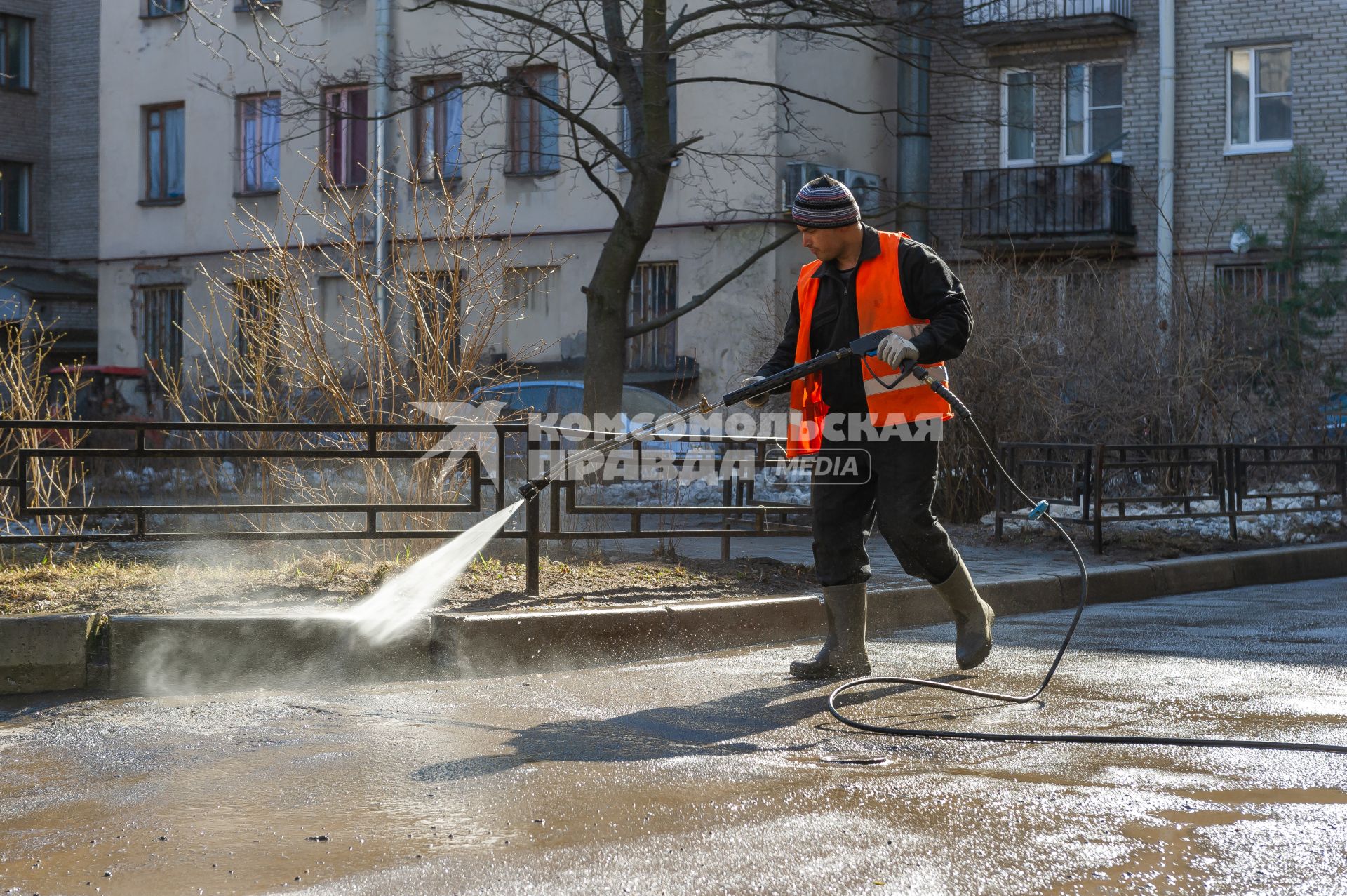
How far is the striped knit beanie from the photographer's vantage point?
5.68 metres

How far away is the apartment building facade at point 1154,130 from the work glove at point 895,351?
1673cm

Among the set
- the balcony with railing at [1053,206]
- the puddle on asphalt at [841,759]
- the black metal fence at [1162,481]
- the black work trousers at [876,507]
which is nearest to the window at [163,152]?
the balcony with railing at [1053,206]

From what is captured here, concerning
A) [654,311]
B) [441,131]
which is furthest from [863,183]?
[441,131]

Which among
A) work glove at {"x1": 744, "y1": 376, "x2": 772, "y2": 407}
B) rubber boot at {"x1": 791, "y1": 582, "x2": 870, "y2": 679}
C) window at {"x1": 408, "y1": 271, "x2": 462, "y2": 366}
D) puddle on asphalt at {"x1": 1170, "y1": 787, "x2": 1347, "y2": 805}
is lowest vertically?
puddle on asphalt at {"x1": 1170, "y1": 787, "x2": 1347, "y2": 805}

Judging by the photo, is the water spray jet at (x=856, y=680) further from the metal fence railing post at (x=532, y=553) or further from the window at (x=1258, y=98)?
the window at (x=1258, y=98)

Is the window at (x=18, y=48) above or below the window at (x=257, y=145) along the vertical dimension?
above

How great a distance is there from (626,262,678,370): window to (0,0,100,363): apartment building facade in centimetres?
1363

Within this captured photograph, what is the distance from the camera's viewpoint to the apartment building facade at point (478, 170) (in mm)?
21484

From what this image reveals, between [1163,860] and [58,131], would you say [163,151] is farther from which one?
[1163,860]

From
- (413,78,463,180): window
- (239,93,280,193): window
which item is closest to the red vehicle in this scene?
(239,93,280,193): window

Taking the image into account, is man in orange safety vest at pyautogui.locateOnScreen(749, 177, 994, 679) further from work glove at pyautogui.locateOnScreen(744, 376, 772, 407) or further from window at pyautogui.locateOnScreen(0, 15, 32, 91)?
window at pyautogui.locateOnScreen(0, 15, 32, 91)

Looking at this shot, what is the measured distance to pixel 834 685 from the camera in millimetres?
5809

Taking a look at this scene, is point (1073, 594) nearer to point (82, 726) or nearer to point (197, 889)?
point (82, 726)

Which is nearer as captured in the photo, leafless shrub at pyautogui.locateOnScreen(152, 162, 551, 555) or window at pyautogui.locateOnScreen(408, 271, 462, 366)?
leafless shrub at pyautogui.locateOnScreen(152, 162, 551, 555)
